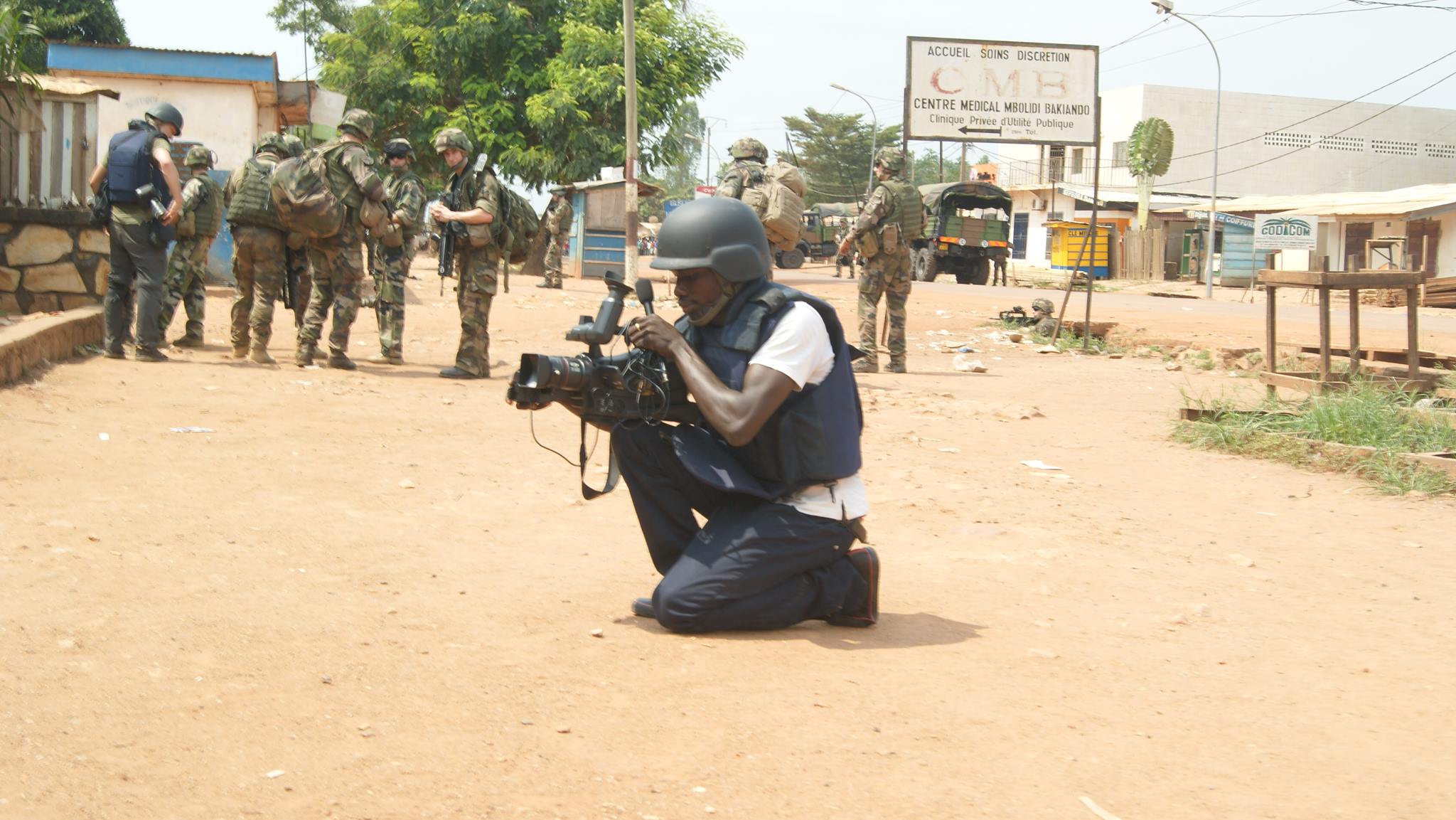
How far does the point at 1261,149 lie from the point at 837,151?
2420cm

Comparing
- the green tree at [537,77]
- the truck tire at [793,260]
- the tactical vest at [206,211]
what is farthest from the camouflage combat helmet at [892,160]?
the truck tire at [793,260]

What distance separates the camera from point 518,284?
72.3 feet

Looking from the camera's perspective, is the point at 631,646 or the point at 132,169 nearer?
the point at 631,646

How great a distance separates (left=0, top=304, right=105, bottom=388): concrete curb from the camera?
7.33 m

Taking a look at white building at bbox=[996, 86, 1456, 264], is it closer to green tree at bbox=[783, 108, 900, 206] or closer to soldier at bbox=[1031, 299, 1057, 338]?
green tree at bbox=[783, 108, 900, 206]

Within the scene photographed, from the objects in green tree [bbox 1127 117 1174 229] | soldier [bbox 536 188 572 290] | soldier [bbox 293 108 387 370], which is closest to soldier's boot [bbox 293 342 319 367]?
soldier [bbox 293 108 387 370]

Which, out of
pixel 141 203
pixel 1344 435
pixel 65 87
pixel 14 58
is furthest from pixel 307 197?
pixel 1344 435

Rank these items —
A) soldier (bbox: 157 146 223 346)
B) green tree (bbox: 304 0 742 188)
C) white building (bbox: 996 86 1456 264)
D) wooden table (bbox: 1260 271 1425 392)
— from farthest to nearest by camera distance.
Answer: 1. white building (bbox: 996 86 1456 264)
2. green tree (bbox: 304 0 742 188)
3. soldier (bbox: 157 146 223 346)
4. wooden table (bbox: 1260 271 1425 392)

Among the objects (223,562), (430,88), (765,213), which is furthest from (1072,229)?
(223,562)

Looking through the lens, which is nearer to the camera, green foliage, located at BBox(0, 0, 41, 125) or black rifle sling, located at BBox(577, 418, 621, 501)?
black rifle sling, located at BBox(577, 418, 621, 501)

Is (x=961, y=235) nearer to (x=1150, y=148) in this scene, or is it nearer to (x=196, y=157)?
(x=1150, y=148)

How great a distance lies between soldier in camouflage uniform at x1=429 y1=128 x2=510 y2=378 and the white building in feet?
132

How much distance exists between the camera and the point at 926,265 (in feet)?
98.7

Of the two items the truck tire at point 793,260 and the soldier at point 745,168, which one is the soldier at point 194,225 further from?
the truck tire at point 793,260
